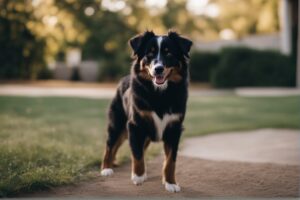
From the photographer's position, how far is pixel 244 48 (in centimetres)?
1761

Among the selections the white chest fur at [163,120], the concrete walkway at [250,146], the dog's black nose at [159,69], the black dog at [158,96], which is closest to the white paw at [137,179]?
the black dog at [158,96]

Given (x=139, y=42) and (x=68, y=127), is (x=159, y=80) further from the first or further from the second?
(x=68, y=127)

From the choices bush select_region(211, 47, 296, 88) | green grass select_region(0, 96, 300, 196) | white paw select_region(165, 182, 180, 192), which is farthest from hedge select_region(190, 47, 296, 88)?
white paw select_region(165, 182, 180, 192)

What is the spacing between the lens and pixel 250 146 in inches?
252

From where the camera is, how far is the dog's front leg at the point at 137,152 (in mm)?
4145

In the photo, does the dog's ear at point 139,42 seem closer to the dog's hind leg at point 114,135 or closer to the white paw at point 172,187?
the dog's hind leg at point 114,135

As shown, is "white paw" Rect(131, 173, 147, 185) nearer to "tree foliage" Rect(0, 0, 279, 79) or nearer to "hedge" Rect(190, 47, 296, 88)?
"tree foliage" Rect(0, 0, 279, 79)

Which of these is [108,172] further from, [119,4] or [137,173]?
[119,4]

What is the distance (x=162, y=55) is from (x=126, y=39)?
1967cm

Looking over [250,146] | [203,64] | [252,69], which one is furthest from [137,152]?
[203,64]

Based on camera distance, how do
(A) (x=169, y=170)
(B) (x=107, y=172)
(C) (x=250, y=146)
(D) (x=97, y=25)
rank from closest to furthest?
(A) (x=169, y=170) < (B) (x=107, y=172) < (C) (x=250, y=146) < (D) (x=97, y=25)

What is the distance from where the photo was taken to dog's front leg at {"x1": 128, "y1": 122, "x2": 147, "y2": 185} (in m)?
4.14

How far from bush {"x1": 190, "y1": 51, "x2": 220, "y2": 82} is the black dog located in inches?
605

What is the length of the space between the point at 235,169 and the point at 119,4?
18.7 m
